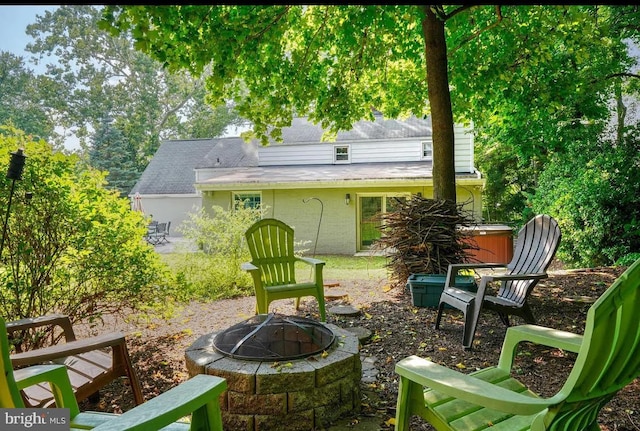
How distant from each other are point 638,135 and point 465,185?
11.9 feet

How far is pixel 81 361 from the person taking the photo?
2359mm

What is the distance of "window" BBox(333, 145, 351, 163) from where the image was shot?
12242 mm

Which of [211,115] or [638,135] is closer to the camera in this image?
[638,135]

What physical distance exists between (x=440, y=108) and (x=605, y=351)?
4500 mm

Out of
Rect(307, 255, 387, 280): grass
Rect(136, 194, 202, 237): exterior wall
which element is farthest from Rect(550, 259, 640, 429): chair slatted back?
Rect(136, 194, 202, 237): exterior wall

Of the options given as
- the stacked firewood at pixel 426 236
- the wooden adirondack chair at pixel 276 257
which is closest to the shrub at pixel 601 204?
the stacked firewood at pixel 426 236

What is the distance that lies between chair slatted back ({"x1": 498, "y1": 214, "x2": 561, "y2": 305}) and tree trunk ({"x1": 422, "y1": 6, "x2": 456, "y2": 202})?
1394mm

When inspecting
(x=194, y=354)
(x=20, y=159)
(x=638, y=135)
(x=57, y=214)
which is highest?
(x=638, y=135)

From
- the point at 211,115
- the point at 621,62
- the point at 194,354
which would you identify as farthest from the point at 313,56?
the point at 211,115

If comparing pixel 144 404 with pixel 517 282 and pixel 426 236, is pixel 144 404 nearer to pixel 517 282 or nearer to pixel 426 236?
pixel 517 282

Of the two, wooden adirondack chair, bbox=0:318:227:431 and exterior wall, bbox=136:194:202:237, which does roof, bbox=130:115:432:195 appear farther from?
wooden adirondack chair, bbox=0:318:227:431

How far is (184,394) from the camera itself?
3.97 ft

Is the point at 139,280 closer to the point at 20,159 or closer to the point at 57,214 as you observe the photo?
the point at 57,214

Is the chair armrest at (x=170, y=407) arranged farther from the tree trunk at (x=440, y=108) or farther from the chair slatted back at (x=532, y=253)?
the tree trunk at (x=440, y=108)
